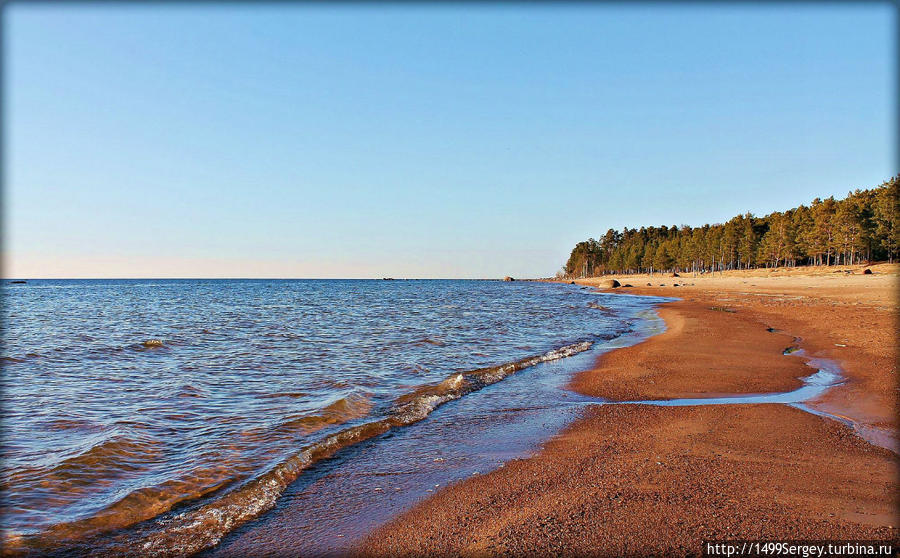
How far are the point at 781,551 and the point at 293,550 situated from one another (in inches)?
178

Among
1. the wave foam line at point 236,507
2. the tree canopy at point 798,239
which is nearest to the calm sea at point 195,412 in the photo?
the wave foam line at point 236,507

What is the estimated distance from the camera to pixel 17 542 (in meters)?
4.79

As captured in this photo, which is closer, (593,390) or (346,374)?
(593,390)

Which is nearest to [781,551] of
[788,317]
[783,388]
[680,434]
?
[680,434]

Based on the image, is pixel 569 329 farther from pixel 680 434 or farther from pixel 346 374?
pixel 680 434

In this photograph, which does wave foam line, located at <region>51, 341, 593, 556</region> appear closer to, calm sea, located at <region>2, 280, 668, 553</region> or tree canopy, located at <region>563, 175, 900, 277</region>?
calm sea, located at <region>2, 280, 668, 553</region>

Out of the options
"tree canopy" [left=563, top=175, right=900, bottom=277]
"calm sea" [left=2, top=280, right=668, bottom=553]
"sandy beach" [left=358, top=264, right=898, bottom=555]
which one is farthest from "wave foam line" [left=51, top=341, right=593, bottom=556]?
"tree canopy" [left=563, top=175, right=900, bottom=277]

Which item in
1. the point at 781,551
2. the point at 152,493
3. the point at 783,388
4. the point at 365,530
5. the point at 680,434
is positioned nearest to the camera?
the point at 781,551

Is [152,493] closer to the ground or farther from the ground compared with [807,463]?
closer to the ground

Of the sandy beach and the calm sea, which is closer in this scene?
the sandy beach

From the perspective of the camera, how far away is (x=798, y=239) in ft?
254

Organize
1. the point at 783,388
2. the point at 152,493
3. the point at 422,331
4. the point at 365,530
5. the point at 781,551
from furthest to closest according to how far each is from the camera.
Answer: the point at 422,331 → the point at 783,388 → the point at 152,493 → the point at 365,530 → the point at 781,551

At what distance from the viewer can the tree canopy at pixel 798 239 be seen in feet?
214

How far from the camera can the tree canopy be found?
6531 centimetres
